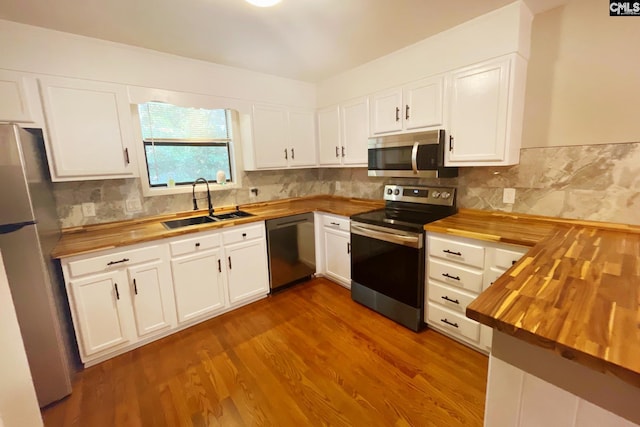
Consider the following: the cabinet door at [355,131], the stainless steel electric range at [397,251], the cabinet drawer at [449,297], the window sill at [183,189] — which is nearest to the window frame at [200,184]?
the window sill at [183,189]

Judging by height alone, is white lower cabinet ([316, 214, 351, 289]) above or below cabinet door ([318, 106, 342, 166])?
below

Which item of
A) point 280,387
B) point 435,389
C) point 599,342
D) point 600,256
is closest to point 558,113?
point 600,256

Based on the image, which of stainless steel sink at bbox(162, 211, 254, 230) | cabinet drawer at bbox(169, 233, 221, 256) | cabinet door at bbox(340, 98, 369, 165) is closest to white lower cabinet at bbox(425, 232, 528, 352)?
cabinet door at bbox(340, 98, 369, 165)

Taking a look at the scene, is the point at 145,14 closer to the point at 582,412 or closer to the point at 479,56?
the point at 479,56

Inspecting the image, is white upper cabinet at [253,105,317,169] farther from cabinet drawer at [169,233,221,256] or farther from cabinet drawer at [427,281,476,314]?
cabinet drawer at [427,281,476,314]

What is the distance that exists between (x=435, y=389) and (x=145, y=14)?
3131 millimetres

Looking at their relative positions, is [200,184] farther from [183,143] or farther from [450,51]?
[450,51]

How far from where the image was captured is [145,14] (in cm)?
184

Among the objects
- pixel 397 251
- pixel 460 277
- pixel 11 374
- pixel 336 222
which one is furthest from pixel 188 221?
pixel 460 277

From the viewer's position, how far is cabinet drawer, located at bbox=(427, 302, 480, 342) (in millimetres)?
1998

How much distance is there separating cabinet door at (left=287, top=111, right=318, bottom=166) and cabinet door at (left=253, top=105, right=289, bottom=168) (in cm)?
9

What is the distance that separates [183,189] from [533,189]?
10.4 ft

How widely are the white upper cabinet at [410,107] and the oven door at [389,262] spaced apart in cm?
100

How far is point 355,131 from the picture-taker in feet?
10.1
